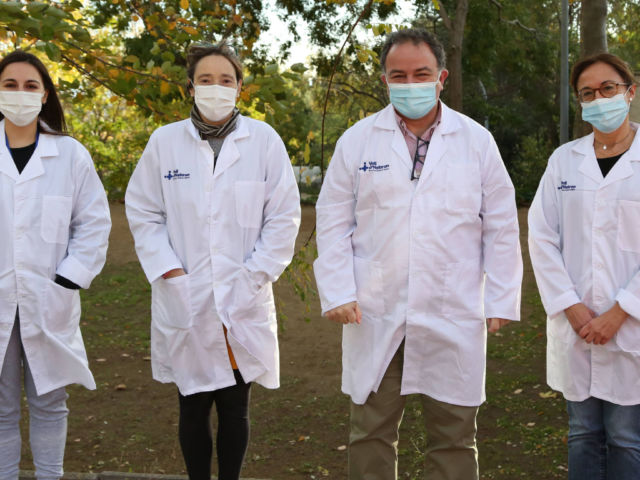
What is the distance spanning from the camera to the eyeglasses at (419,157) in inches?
127

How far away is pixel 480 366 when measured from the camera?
128 inches

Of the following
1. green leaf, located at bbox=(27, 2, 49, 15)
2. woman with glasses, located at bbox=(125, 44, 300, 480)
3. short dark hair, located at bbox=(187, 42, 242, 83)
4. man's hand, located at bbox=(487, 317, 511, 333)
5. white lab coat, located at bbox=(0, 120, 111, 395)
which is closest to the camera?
man's hand, located at bbox=(487, 317, 511, 333)

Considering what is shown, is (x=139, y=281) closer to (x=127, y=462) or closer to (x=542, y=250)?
(x=127, y=462)

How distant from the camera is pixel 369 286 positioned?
10.7 feet

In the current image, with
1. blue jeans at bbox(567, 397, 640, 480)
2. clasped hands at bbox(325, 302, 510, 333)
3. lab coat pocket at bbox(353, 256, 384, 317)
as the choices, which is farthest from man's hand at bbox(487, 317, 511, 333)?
blue jeans at bbox(567, 397, 640, 480)

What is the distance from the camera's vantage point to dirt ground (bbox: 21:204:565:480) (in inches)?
205

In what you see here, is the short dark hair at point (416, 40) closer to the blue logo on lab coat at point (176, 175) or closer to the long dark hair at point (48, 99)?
the blue logo on lab coat at point (176, 175)

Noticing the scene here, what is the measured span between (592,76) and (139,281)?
30.5 feet

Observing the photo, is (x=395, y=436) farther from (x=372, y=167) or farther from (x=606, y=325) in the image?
(x=372, y=167)

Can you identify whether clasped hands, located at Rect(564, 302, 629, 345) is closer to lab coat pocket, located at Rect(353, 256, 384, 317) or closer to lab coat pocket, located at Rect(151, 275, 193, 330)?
lab coat pocket, located at Rect(353, 256, 384, 317)

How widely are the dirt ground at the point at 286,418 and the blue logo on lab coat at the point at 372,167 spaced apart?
7.83 feet

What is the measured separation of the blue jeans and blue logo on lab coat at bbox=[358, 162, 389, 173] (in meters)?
1.33

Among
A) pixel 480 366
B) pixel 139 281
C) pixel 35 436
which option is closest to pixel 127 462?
pixel 35 436

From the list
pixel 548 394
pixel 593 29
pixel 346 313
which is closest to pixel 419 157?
pixel 346 313
